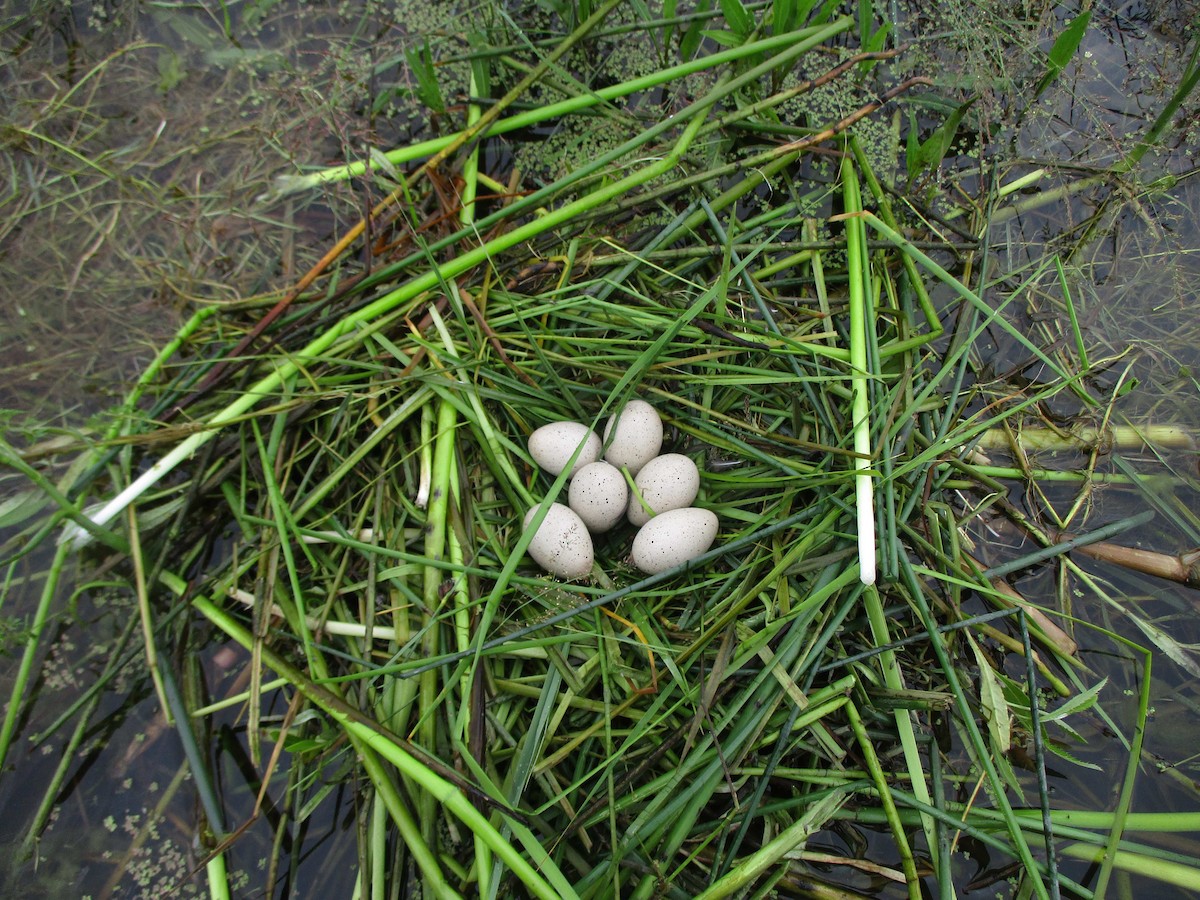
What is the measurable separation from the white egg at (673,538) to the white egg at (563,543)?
0.11 metres

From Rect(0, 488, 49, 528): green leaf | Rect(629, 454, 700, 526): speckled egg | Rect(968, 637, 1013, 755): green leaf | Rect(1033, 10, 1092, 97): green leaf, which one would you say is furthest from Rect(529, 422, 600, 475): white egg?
Rect(1033, 10, 1092, 97): green leaf

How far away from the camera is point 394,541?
1.50 meters

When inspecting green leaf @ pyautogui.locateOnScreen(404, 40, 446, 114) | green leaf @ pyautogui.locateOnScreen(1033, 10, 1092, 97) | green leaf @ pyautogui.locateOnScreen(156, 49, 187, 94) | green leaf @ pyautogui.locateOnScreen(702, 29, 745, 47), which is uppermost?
green leaf @ pyautogui.locateOnScreen(156, 49, 187, 94)

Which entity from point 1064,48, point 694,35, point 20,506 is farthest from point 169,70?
point 1064,48

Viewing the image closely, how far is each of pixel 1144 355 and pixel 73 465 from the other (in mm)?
2338

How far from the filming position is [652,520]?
4.55 feet

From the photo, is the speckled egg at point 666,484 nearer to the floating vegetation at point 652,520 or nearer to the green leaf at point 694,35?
the floating vegetation at point 652,520

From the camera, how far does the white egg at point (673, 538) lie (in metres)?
1.34

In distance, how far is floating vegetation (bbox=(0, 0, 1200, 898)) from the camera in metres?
1.27

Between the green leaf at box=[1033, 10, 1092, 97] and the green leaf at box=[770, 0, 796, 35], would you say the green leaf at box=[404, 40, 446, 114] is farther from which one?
the green leaf at box=[1033, 10, 1092, 97]

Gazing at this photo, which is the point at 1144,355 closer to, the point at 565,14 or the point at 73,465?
the point at 565,14

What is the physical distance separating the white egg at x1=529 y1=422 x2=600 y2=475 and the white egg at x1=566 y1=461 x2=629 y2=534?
0.03 m

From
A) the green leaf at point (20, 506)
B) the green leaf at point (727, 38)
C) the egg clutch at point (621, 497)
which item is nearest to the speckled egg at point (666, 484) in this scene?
the egg clutch at point (621, 497)

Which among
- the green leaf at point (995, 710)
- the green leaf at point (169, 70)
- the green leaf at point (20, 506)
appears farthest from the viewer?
the green leaf at point (169, 70)
